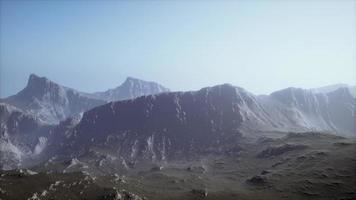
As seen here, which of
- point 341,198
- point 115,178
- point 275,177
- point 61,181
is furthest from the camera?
point 275,177

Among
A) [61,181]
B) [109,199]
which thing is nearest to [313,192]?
[109,199]

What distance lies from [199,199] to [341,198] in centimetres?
6364

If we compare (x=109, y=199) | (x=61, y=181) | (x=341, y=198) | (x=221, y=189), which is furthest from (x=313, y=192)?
(x=61, y=181)

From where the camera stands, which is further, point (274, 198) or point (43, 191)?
point (274, 198)

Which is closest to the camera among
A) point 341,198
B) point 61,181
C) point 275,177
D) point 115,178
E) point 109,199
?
point 109,199

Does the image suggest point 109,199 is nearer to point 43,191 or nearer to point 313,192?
point 43,191

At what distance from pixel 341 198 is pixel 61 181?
129077mm

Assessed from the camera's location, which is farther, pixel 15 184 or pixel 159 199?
pixel 159 199

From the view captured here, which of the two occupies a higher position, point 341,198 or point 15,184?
point 15,184

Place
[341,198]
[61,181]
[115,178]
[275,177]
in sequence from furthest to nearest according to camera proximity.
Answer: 1. [275,177]
2. [115,178]
3. [61,181]
4. [341,198]

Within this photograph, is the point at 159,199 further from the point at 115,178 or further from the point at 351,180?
the point at 351,180

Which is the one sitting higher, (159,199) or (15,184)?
(15,184)

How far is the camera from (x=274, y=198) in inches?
6358

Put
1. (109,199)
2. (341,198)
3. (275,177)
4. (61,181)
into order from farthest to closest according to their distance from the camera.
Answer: (275,177) → (61,181) → (341,198) → (109,199)
